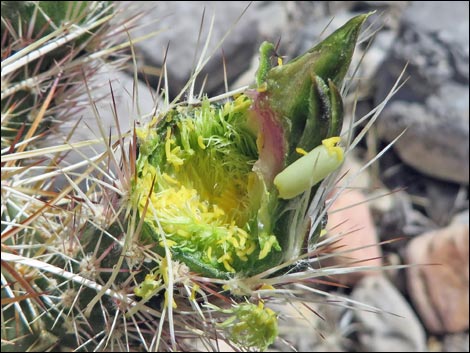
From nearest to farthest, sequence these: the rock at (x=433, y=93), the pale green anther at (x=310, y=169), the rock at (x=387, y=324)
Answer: the pale green anther at (x=310, y=169), the rock at (x=387, y=324), the rock at (x=433, y=93)

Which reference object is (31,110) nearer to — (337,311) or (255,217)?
(255,217)

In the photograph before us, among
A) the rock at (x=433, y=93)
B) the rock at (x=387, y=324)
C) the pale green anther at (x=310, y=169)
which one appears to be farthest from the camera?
the rock at (x=433, y=93)

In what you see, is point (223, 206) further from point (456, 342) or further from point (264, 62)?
point (456, 342)

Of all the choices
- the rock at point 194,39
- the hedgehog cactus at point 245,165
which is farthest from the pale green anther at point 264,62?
the rock at point 194,39

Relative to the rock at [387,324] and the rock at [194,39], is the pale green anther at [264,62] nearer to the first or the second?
the rock at [387,324]

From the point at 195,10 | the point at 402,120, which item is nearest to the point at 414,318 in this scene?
the point at 402,120

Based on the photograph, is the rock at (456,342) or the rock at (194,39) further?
the rock at (194,39)

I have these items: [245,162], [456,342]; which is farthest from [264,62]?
[456,342]
